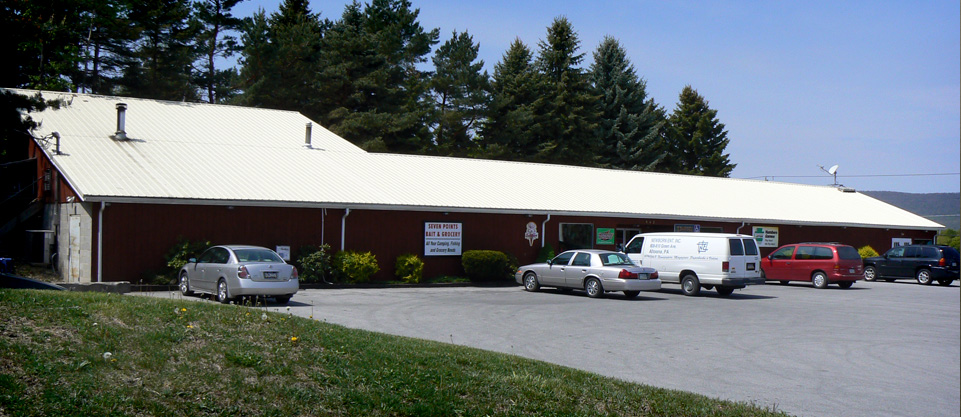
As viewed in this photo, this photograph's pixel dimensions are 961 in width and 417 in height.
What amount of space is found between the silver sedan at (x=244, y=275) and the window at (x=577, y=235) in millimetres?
15739

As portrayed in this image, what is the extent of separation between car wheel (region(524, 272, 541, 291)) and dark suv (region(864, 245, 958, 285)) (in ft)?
62.4

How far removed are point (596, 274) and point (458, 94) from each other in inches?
1502

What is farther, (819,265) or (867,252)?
(867,252)

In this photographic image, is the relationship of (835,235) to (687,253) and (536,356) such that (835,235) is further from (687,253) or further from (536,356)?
(536,356)

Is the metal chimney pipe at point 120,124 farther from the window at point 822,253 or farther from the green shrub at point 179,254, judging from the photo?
the window at point 822,253

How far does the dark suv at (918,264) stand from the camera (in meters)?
34.7

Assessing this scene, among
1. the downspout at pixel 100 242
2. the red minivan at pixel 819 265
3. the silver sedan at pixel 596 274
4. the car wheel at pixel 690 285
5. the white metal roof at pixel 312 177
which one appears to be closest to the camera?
the downspout at pixel 100 242

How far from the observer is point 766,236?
40.1 m

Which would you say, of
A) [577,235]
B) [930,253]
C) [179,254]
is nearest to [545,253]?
[577,235]

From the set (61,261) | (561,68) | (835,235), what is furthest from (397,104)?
(61,261)

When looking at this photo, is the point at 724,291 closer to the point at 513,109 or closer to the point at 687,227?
the point at 687,227

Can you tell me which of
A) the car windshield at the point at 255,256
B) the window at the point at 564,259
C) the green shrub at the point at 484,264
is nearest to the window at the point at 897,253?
the green shrub at the point at 484,264

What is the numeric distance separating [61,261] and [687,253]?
64.1 feet

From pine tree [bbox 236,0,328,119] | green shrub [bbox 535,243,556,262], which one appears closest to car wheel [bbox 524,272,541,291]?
green shrub [bbox 535,243,556,262]
